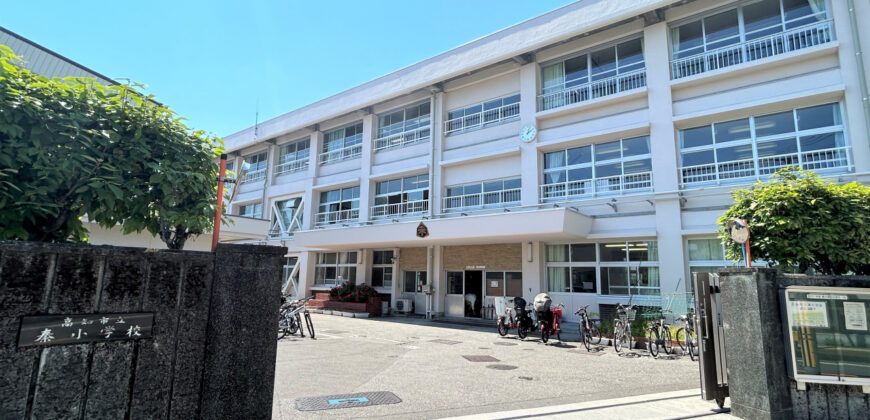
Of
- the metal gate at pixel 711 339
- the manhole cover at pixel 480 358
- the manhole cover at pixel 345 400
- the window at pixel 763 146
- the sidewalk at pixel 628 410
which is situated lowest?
the manhole cover at pixel 480 358

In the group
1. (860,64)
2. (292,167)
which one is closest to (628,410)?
(860,64)

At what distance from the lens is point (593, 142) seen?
15.8 meters

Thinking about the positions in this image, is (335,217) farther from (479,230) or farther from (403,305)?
(479,230)

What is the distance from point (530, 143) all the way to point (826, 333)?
41.1 feet

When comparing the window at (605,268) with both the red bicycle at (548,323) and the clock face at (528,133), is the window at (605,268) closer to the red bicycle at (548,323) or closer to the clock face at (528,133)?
the red bicycle at (548,323)

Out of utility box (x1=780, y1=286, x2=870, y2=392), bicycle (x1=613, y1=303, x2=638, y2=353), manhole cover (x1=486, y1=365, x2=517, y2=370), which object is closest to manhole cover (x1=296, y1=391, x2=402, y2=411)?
manhole cover (x1=486, y1=365, x2=517, y2=370)

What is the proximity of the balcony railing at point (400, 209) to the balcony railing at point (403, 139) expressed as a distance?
9.68ft

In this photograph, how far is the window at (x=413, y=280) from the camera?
20.1 meters

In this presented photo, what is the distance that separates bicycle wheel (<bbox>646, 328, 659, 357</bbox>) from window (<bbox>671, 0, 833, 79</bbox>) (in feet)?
29.7

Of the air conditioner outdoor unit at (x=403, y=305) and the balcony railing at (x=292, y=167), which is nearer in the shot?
the air conditioner outdoor unit at (x=403, y=305)

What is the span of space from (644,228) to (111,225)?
1424cm

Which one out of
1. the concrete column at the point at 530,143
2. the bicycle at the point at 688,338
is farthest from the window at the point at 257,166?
the bicycle at the point at 688,338

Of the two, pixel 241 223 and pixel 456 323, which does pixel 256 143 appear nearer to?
pixel 241 223

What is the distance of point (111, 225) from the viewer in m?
3.86
